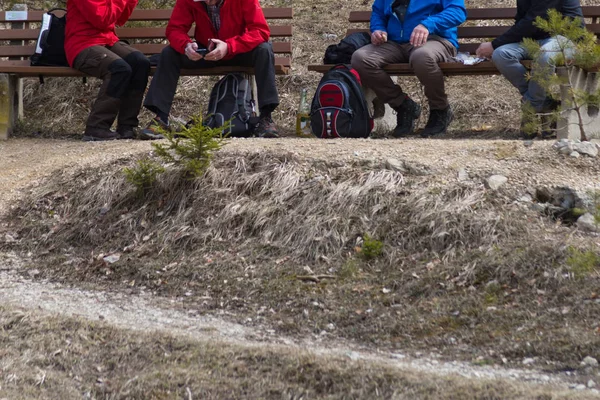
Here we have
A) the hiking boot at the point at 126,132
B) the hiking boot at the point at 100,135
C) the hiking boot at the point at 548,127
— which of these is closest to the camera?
the hiking boot at the point at 548,127

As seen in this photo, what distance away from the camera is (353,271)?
4898mm

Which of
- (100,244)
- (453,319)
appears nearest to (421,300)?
(453,319)

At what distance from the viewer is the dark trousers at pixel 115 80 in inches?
288

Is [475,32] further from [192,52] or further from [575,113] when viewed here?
[192,52]

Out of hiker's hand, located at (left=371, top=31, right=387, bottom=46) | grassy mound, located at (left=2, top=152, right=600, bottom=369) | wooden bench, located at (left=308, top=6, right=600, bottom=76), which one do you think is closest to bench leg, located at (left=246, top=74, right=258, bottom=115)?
wooden bench, located at (left=308, top=6, right=600, bottom=76)

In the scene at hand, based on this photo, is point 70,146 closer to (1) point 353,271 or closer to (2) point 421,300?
(1) point 353,271

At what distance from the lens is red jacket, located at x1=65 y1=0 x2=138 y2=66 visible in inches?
288

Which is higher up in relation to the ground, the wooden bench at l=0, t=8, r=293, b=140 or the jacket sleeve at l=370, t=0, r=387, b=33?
the jacket sleeve at l=370, t=0, r=387, b=33

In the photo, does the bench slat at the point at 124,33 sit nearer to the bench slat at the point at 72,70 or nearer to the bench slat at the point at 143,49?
the bench slat at the point at 143,49

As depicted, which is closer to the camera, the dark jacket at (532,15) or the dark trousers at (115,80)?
the dark jacket at (532,15)

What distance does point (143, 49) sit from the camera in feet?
26.5

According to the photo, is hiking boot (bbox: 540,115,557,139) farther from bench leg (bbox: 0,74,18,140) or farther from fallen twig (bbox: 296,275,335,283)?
bench leg (bbox: 0,74,18,140)

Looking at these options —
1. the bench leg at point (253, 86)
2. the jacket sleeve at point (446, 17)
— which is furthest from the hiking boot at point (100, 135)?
the jacket sleeve at point (446, 17)

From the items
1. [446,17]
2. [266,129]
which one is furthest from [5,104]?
[446,17]
